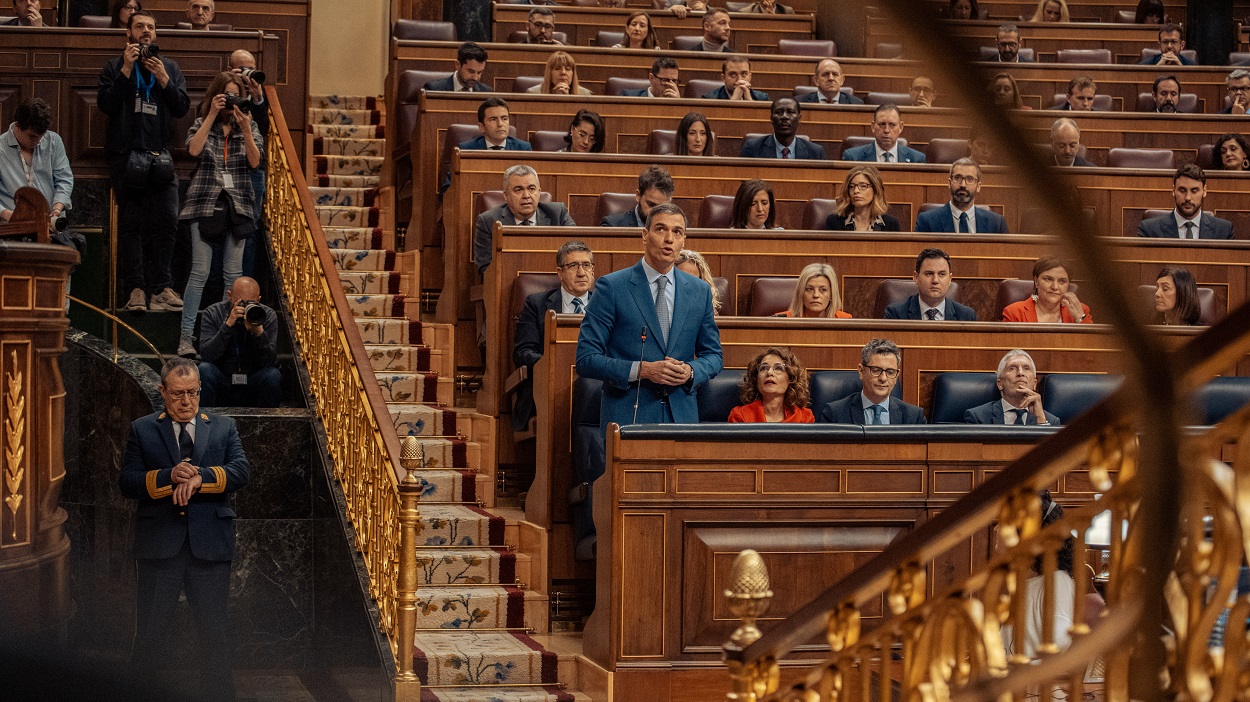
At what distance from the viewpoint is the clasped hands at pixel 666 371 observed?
374 centimetres

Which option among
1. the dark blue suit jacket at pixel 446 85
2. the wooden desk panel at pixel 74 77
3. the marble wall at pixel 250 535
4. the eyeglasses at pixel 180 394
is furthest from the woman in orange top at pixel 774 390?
the wooden desk panel at pixel 74 77

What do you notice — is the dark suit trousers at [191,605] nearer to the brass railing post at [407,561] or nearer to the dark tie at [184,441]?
the dark tie at [184,441]

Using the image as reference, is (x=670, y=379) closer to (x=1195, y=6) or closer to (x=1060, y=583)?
(x=1060, y=583)

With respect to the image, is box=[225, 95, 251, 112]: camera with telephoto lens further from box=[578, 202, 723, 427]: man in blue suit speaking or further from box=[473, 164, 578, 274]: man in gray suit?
box=[578, 202, 723, 427]: man in blue suit speaking

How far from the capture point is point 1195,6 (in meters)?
8.77

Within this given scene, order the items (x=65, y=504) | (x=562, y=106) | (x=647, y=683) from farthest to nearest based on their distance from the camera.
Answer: (x=562, y=106)
(x=65, y=504)
(x=647, y=683)

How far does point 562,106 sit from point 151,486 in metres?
2.77

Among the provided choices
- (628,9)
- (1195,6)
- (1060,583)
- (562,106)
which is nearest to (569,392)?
(1060,583)

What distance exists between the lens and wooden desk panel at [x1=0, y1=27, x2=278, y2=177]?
21.2 ft

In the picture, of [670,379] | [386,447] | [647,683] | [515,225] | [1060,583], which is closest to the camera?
[1060,583]

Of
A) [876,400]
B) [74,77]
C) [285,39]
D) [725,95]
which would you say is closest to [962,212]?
[876,400]

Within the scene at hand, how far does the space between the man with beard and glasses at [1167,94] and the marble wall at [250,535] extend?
4.51 meters

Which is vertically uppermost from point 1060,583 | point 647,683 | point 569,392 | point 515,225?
point 515,225

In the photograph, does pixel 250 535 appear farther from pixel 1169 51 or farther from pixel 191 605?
pixel 1169 51
